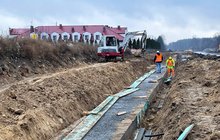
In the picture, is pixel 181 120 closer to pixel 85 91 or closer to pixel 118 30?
pixel 85 91

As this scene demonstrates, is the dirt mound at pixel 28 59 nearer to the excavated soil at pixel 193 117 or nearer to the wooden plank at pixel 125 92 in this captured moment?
the wooden plank at pixel 125 92

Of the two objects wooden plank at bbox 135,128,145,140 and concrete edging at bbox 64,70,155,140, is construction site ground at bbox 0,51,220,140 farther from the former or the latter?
concrete edging at bbox 64,70,155,140

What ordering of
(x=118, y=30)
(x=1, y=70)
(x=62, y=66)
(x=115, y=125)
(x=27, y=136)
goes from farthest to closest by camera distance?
(x=118, y=30), (x=62, y=66), (x=1, y=70), (x=115, y=125), (x=27, y=136)

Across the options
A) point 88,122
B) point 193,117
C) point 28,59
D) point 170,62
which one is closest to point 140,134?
point 88,122

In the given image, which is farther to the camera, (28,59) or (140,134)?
(28,59)

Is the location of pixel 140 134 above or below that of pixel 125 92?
below

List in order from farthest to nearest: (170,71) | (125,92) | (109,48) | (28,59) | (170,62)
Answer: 1. (109,48)
2. (170,71)
3. (170,62)
4. (28,59)
5. (125,92)

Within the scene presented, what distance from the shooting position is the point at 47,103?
→ 411 inches

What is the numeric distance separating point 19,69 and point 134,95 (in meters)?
5.75

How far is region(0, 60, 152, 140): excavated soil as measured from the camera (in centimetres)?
827

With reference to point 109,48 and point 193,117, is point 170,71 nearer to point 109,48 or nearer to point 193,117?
point 109,48

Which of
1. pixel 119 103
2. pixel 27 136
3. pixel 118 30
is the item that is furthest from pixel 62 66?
pixel 118 30

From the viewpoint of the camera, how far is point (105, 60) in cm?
2902

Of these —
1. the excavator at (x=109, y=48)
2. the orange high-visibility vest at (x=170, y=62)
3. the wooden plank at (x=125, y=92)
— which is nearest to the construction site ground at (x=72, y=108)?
the wooden plank at (x=125, y=92)
